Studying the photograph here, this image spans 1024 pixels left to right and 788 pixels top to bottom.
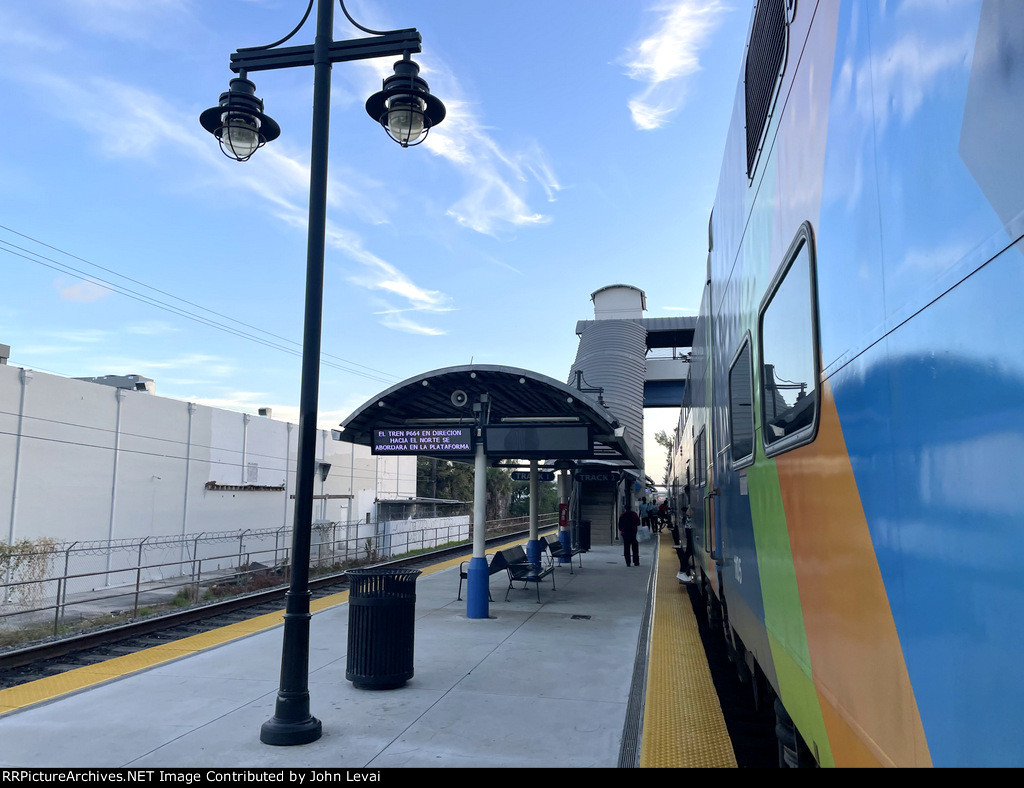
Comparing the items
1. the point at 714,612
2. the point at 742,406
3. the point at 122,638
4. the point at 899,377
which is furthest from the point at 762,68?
the point at 122,638

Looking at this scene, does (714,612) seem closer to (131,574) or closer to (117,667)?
(117,667)

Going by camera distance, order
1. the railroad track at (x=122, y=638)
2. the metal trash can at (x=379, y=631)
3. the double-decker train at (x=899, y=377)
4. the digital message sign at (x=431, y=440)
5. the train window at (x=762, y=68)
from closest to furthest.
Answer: the double-decker train at (x=899, y=377)
the train window at (x=762, y=68)
the metal trash can at (x=379, y=631)
the railroad track at (x=122, y=638)
the digital message sign at (x=431, y=440)

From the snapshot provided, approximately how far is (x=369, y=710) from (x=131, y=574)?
1964 cm

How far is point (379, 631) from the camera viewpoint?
281 inches

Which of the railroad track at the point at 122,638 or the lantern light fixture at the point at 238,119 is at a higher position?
the lantern light fixture at the point at 238,119

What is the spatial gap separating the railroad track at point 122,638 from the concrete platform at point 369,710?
165 centimetres

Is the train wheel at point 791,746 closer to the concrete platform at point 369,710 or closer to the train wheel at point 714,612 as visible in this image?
the concrete platform at point 369,710

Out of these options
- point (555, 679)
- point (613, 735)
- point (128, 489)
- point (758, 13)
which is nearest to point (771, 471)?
point (758, 13)

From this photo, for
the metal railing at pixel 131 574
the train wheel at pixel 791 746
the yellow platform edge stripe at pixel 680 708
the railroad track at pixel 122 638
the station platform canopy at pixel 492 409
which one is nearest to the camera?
the train wheel at pixel 791 746

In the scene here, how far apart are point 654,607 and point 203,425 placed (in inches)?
830

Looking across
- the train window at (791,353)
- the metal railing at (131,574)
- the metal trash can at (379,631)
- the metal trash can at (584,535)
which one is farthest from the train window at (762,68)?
the metal trash can at (584,535)

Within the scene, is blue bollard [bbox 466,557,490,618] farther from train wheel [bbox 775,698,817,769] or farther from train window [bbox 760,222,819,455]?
train window [bbox 760,222,819,455]

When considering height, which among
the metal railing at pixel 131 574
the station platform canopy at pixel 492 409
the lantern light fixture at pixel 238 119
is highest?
the lantern light fixture at pixel 238 119

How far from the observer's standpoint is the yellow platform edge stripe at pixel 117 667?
673 centimetres
